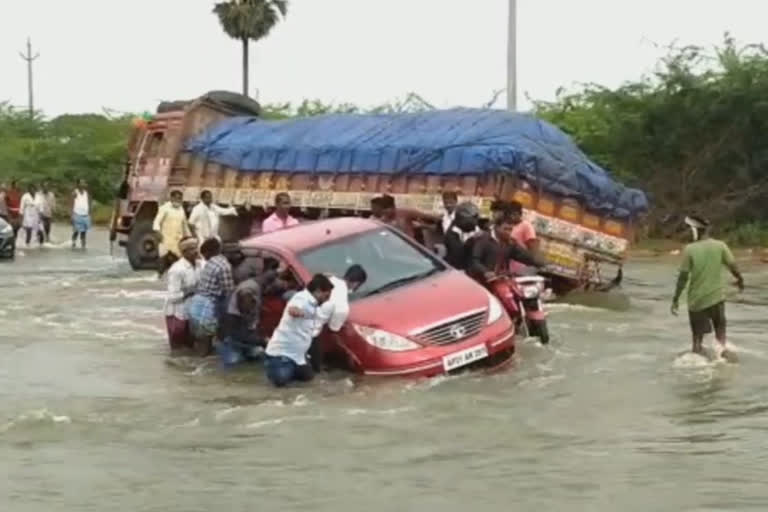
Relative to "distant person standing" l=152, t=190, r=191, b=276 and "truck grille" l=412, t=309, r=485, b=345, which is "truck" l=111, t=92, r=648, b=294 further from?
"truck grille" l=412, t=309, r=485, b=345

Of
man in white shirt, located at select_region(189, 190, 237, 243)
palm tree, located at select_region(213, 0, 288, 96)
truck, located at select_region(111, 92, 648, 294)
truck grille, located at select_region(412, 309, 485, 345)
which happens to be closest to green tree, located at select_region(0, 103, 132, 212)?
palm tree, located at select_region(213, 0, 288, 96)

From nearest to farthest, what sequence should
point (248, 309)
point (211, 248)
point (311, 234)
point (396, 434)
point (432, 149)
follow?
point (396, 434) → point (248, 309) → point (311, 234) → point (211, 248) → point (432, 149)

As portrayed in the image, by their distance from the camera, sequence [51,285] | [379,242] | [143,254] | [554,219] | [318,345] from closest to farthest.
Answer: [318,345]
[379,242]
[554,219]
[51,285]
[143,254]

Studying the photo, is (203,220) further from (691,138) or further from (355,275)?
(691,138)

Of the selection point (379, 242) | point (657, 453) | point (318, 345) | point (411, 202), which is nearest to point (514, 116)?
point (411, 202)

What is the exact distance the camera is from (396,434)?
35.4 feet

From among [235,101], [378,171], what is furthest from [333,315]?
[235,101]

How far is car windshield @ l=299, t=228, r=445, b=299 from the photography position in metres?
13.8

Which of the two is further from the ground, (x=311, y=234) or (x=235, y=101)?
(x=235, y=101)

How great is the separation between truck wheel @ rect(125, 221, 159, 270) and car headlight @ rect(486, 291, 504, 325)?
566 inches

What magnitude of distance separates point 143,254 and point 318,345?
14824 millimetres

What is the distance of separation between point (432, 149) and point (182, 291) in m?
7.47

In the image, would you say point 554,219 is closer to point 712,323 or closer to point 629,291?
point 629,291

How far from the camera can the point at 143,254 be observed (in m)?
27.4
